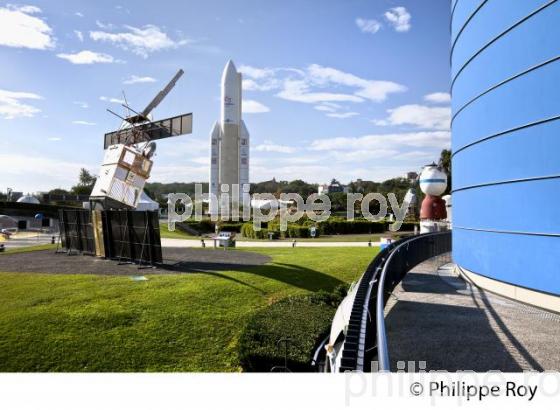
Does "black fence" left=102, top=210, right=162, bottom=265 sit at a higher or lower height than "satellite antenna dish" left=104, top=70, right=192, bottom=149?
lower

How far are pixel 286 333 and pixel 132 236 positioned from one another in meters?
11.5

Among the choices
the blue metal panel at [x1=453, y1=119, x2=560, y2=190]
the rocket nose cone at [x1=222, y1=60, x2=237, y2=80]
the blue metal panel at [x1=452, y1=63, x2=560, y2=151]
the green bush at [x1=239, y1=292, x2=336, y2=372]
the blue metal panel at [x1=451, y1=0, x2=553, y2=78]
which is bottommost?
the green bush at [x1=239, y1=292, x2=336, y2=372]

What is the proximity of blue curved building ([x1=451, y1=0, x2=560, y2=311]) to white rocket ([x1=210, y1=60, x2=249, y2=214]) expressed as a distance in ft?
166

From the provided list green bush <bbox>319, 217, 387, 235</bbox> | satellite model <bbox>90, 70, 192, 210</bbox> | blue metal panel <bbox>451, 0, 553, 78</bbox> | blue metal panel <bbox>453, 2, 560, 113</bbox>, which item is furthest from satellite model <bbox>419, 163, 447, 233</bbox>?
satellite model <bbox>90, 70, 192, 210</bbox>

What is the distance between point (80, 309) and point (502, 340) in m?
12.1

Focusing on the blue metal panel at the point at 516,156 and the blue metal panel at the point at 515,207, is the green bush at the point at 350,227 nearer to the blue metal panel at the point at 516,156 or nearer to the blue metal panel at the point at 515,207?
the blue metal panel at the point at 515,207

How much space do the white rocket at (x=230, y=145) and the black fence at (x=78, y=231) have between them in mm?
39418

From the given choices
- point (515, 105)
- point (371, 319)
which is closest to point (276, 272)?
point (371, 319)

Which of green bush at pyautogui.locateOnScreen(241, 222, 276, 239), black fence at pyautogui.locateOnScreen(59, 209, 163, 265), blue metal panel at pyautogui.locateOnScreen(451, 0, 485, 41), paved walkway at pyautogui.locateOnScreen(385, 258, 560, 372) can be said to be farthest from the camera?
green bush at pyautogui.locateOnScreen(241, 222, 276, 239)

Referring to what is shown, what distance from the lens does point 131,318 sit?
1169cm

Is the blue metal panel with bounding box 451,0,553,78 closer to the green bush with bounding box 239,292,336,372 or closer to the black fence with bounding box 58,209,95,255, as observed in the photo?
the green bush with bounding box 239,292,336,372

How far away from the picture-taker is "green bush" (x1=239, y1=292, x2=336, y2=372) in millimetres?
10484

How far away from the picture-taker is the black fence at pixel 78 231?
2358 cm

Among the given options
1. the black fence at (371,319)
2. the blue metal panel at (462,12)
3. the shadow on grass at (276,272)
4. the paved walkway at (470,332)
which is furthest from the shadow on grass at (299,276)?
the blue metal panel at (462,12)
